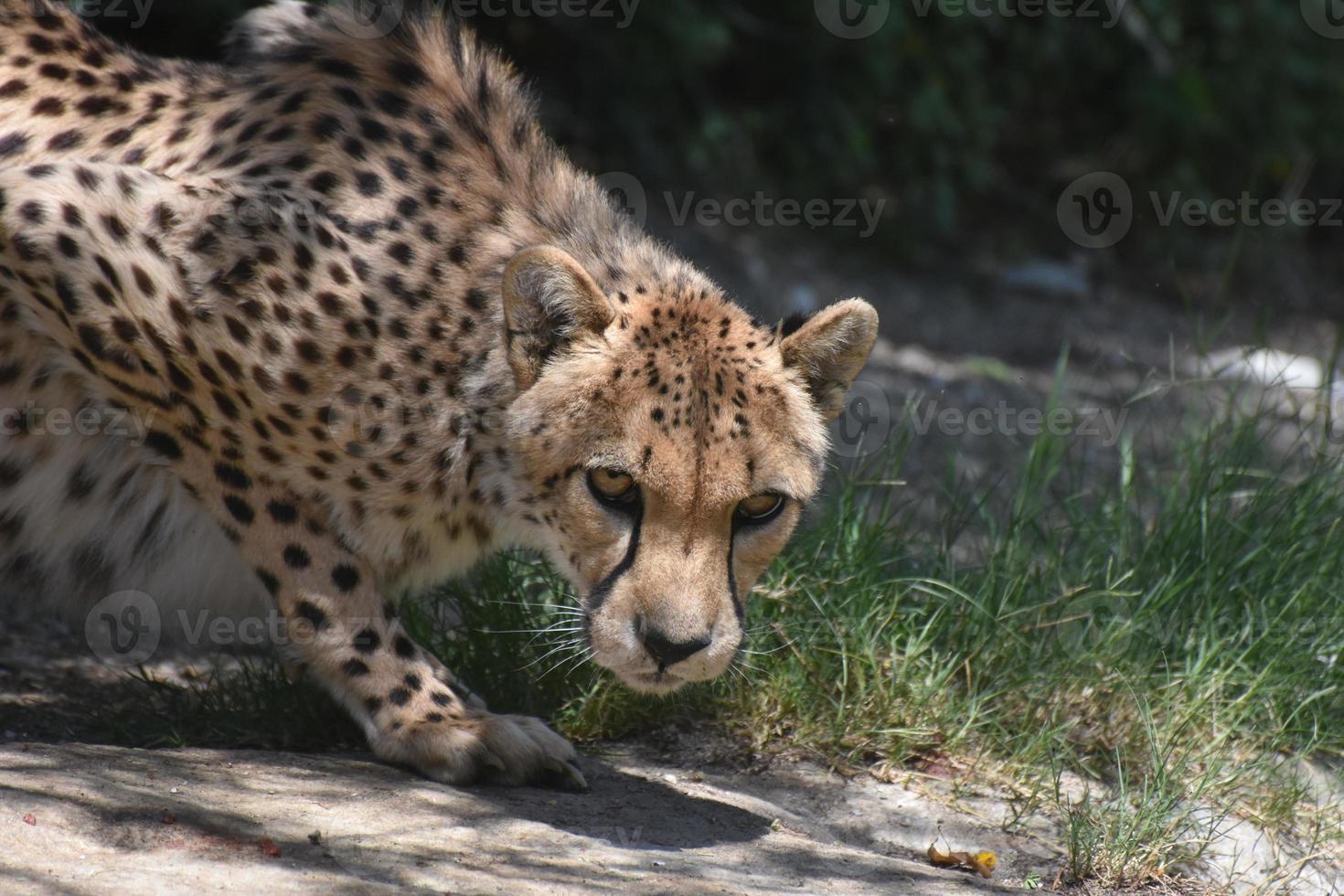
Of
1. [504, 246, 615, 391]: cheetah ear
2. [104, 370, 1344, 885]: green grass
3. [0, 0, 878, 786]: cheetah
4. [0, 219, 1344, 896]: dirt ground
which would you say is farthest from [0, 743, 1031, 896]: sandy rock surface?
[504, 246, 615, 391]: cheetah ear

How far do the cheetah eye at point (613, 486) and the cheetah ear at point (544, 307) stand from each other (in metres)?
0.29

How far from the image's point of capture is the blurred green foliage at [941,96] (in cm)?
757

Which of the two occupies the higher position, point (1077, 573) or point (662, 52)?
point (662, 52)

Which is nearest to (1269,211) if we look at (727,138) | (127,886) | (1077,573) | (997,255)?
(997,255)

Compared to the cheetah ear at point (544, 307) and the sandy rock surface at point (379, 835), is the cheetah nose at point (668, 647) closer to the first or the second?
the sandy rock surface at point (379, 835)

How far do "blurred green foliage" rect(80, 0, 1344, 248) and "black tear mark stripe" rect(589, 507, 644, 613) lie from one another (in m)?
3.97

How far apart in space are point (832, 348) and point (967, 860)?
1108 millimetres

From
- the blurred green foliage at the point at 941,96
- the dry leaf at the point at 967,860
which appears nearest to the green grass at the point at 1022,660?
the dry leaf at the point at 967,860

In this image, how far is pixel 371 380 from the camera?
131 inches

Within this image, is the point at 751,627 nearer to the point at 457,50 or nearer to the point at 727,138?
the point at 457,50

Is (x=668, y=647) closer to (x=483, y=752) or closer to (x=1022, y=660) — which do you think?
(x=483, y=752)

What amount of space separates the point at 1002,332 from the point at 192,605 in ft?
18.0

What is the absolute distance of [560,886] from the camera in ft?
8.86

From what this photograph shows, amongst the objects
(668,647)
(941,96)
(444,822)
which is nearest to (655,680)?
(668,647)
